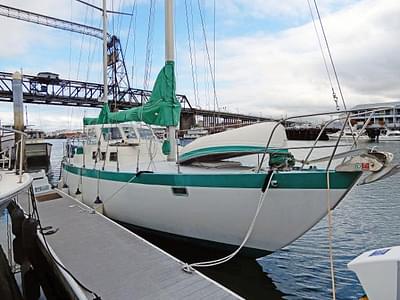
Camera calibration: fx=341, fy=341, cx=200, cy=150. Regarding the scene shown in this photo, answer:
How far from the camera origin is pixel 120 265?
473 centimetres

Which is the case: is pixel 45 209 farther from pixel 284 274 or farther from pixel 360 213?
pixel 360 213

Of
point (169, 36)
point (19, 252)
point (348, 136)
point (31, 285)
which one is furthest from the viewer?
point (169, 36)

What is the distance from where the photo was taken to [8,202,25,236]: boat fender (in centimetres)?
495

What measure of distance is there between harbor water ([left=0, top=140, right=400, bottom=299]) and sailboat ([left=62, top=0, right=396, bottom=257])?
17.2 inches

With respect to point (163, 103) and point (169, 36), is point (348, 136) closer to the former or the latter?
point (163, 103)

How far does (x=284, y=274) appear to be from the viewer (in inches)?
235

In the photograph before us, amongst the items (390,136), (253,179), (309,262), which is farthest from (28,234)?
(390,136)

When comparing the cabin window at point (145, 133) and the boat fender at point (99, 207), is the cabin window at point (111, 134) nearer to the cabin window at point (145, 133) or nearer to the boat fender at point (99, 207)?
the cabin window at point (145, 133)

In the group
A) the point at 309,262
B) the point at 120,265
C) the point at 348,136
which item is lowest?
the point at 309,262

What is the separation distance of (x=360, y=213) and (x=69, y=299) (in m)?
8.65

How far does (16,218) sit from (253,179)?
357 centimetres

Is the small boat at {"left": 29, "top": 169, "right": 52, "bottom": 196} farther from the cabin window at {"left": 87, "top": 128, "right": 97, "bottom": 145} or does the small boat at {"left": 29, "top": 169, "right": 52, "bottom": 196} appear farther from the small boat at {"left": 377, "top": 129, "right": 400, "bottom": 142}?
the small boat at {"left": 377, "top": 129, "right": 400, "bottom": 142}

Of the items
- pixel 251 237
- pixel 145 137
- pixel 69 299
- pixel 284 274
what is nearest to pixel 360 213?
pixel 284 274

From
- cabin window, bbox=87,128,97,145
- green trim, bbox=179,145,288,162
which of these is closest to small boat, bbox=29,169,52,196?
cabin window, bbox=87,128,97,145
